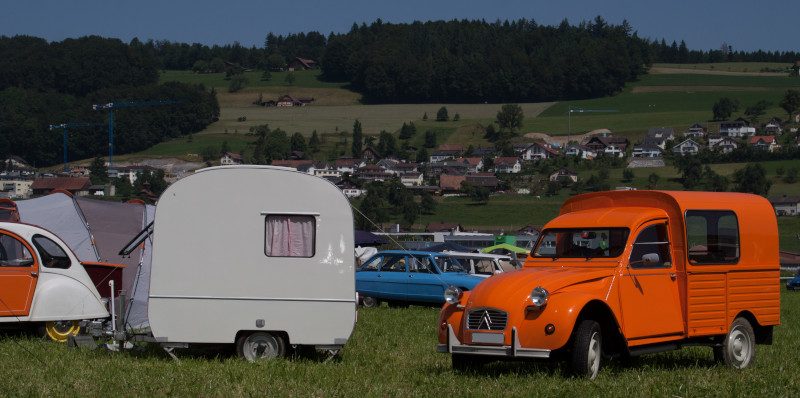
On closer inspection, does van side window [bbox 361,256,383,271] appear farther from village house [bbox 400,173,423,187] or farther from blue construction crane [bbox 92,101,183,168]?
village house [bbox 400,173,423,187]

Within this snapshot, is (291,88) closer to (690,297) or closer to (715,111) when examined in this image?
(715,111)

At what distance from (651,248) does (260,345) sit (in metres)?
4.87

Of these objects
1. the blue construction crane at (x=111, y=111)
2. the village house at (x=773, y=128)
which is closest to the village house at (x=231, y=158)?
the blue construction crane at (x=111, y=111)

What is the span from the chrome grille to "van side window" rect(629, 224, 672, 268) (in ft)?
5.66

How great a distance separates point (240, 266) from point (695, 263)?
5.47m

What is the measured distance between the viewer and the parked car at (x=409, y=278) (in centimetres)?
2083

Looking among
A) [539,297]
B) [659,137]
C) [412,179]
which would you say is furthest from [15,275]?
[659,137]

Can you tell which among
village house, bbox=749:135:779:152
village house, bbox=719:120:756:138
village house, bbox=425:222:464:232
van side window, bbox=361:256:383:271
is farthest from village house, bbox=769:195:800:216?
van side window, bbox=361:256:383:271

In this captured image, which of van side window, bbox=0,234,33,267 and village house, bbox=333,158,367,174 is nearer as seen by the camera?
van side window, bbox=0,234,33,267

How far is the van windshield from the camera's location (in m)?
10.5

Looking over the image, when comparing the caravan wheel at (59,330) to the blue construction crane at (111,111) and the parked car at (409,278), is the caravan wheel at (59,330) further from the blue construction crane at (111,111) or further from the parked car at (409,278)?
the blue construction crane at (111,111)

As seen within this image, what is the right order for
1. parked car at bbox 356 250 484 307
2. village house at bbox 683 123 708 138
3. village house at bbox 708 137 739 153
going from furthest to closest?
village house at bbox 683 123 708 138 < village house at bbox 708 137 739 153 < parked car at bbox 356 250 484 307

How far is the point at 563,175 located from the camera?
119 metres

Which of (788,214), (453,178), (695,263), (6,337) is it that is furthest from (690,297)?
(453,178)
